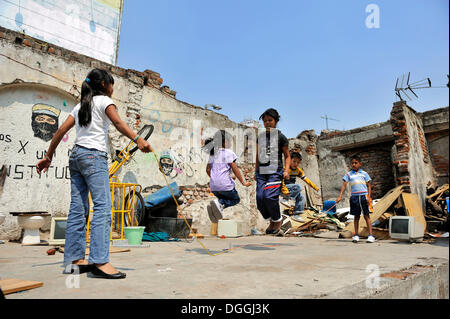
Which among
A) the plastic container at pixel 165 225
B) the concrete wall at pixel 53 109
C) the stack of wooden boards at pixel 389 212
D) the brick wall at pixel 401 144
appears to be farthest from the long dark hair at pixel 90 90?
the brick wall at pixel 401 144

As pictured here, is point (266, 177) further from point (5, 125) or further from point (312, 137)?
Result: point (312, 137)

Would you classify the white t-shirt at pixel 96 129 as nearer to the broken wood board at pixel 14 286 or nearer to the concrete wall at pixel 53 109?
the broken wood board at pixel 14 286

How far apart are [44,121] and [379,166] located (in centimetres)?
1126

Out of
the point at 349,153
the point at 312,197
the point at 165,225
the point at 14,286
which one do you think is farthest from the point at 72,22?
the point at 14,286

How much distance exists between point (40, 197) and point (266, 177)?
4.62m

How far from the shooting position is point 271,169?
4.29 m

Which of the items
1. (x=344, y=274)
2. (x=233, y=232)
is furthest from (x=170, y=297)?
(x=233, y=232)

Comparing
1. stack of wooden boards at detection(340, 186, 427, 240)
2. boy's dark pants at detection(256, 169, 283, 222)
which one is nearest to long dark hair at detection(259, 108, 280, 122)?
boy's dark pants at detection(256, 169, 283, 222)

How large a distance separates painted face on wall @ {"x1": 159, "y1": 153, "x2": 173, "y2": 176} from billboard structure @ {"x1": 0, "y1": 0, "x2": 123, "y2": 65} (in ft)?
32.4

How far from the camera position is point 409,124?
355 inches

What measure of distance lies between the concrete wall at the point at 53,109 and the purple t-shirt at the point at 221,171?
11.0 ft

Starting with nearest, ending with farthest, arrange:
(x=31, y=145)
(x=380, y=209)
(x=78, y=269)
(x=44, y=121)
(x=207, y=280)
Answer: (x=207, y=280) → (x=78, y=269) → (x=31, y=145) → (x=44, y=121) → (x=380, y=209)

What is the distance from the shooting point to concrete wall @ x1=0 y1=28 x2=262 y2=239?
230 inches

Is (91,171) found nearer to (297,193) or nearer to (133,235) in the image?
(133,235)
